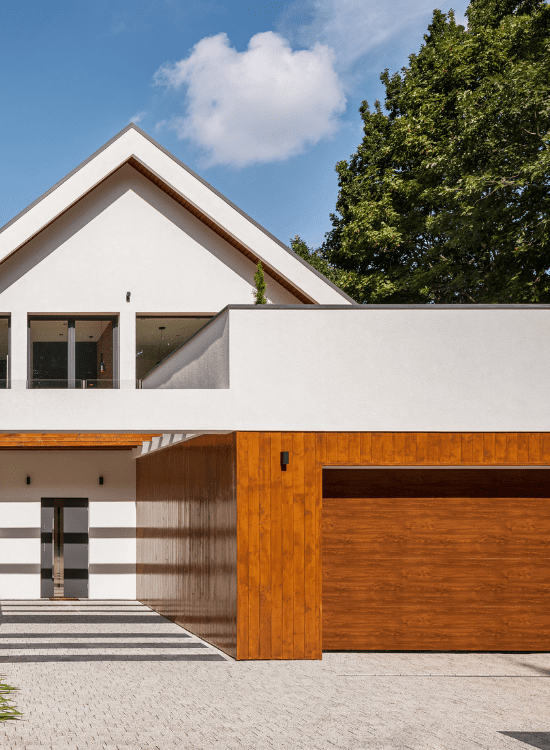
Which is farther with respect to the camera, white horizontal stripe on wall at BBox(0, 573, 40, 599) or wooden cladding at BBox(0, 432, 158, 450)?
white horizontal stripe on wall at BBox(0, 573, 40, 599)

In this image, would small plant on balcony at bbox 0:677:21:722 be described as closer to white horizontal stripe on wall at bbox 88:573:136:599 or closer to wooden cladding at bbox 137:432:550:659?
wooden cladding at bbox 137:432:550:659

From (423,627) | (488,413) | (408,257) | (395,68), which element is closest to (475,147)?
(408,257)

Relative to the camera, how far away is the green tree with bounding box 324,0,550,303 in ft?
66.2

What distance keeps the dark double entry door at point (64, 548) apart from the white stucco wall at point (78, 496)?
13 cm

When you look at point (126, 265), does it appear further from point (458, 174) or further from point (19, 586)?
point (458, 174)

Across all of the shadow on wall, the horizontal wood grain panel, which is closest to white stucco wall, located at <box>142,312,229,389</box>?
the horizontal wood grain panel

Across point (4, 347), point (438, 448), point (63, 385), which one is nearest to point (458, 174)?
point (4, 347)

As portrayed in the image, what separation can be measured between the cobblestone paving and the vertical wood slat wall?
0.37 m

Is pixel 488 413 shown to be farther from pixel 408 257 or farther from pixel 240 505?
pixel 408 257

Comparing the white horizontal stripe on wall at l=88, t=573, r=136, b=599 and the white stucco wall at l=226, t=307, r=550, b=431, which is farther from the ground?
the white stucco wall at l=226, t=307, r=550, b=431

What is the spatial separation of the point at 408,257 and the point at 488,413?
17.7m

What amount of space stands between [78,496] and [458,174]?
13.9m

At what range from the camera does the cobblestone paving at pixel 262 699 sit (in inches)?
241

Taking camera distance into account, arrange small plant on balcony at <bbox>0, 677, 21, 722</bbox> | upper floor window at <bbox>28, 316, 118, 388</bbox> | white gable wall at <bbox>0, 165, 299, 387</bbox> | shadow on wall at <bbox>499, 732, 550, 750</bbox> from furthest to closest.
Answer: white gable wall at <bbox>0, 165, 299, 387</bbox> → upper floor window at <bbox>28, 316, 118, 388</bbox> → small plant on balcony at <bbox>0, 677, 21, 722</bbox> → shadow on wall at <bbox>499, 732, 550, 750</bbox>
